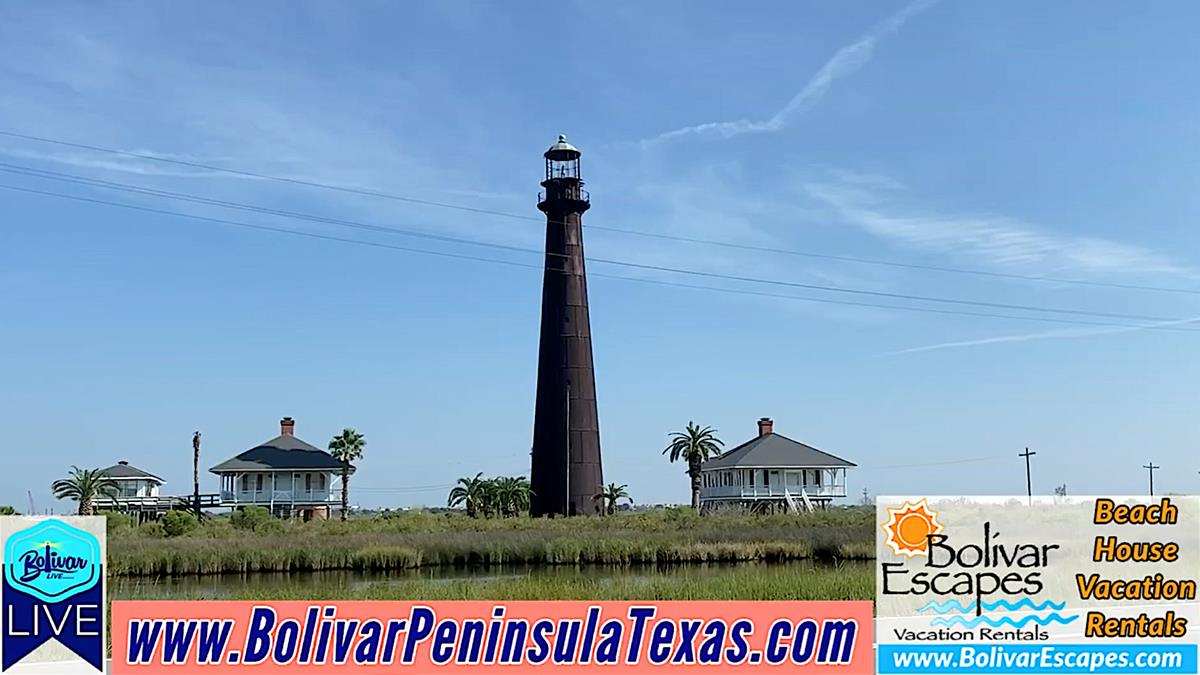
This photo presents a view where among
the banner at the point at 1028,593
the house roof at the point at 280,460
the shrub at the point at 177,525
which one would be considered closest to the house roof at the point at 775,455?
the house roof at the point at 280,460

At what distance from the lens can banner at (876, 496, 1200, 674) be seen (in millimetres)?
10797

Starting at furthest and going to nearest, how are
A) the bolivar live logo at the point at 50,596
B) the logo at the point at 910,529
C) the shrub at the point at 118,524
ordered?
the shrub at the point at 118,524 → the logo at the point at 910,529 → the bolivar live logo at the point at 50,596

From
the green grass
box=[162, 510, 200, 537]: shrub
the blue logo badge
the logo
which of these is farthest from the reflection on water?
the logo

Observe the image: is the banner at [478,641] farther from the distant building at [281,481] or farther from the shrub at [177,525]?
the distant building at [281,481]

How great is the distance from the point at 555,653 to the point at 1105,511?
655cm

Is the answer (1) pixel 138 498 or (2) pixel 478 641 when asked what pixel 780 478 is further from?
(2) pixel 478 641

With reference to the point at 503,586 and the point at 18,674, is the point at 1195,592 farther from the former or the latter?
the point at 18,674

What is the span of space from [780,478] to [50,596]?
51.6 m

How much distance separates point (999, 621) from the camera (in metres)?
→ 11.1

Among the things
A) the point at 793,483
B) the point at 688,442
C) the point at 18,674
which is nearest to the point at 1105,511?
the point at 18,674

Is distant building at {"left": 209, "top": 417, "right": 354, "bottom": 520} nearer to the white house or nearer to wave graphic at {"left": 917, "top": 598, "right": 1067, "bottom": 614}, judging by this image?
the white house

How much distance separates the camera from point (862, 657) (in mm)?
10562

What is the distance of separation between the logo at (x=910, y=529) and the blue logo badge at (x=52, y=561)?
325 inches

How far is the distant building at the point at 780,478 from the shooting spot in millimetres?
59469
